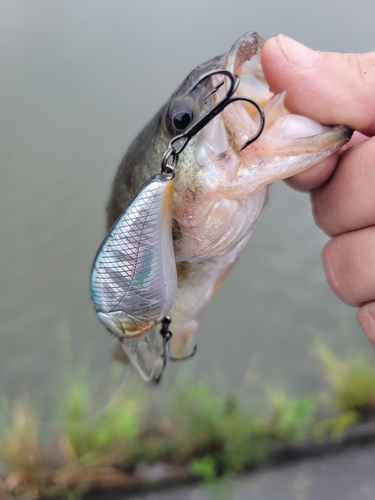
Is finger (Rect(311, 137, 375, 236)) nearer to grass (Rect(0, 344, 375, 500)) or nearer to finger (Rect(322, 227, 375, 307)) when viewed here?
finger (Rect(322, 227, 375, 307))

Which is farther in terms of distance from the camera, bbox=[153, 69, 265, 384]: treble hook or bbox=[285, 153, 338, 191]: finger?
bbox=[285, 153, 338, 191]: finger

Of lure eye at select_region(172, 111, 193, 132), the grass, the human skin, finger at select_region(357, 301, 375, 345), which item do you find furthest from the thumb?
the grass

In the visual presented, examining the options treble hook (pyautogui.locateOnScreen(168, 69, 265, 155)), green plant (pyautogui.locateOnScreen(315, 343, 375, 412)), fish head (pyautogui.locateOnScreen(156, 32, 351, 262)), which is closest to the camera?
treble hook (pyautogui.locateOnScreen(168, 69, 265, 155))

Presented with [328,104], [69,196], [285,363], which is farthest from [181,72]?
[328,104]

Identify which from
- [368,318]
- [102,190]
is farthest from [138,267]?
[102,190]

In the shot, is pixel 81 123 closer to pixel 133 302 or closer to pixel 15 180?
pixel 15 180

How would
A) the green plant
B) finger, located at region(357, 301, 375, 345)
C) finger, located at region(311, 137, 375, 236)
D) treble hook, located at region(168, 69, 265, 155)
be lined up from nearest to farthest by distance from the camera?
treble hook, located at region(168, 69, 265, 155)
finger, located at region(311, 137, 375, 236)
finger, located at region(357, 301, 375, 345)
the green plant

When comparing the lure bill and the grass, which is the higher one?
the lure bill
